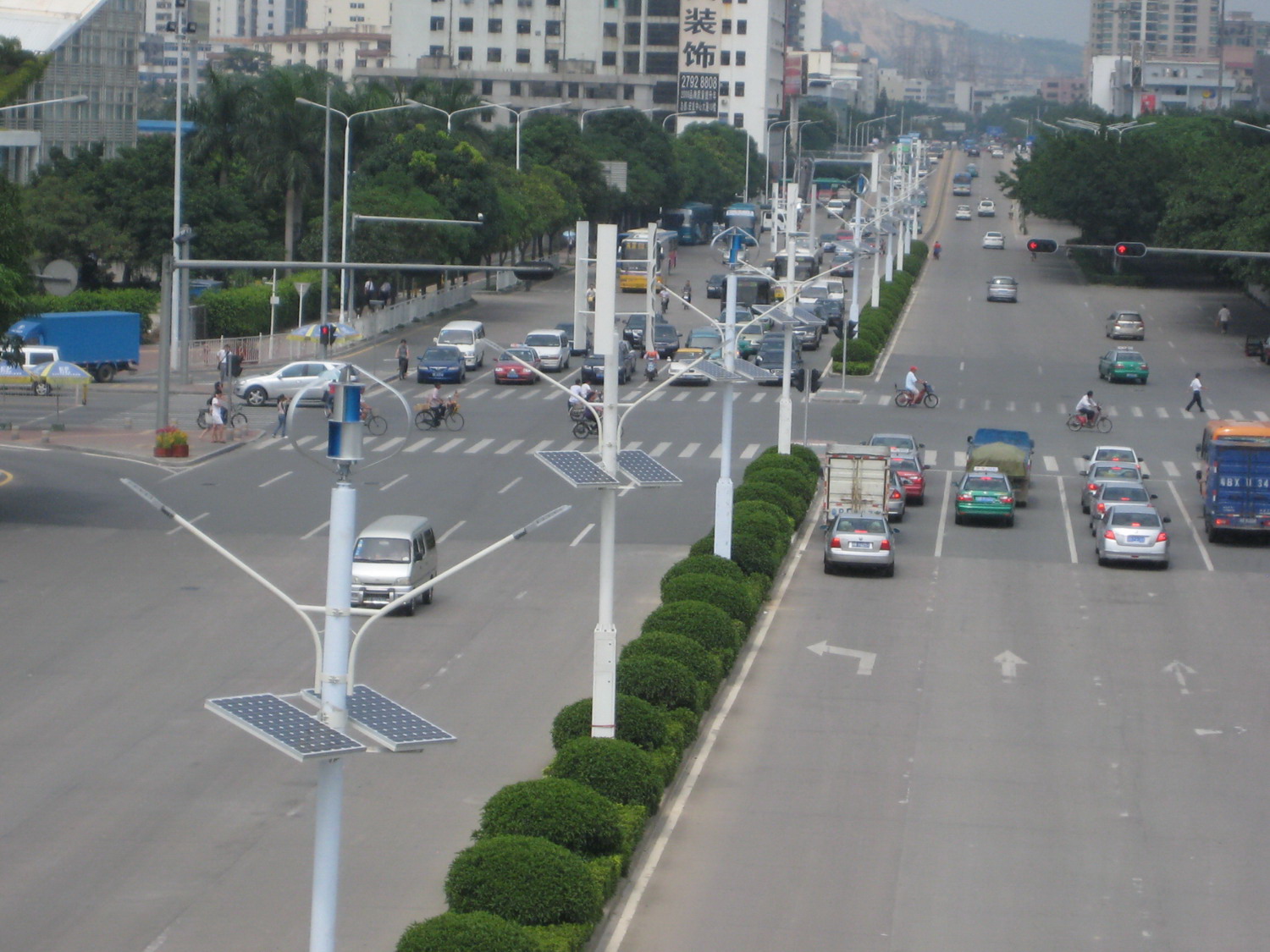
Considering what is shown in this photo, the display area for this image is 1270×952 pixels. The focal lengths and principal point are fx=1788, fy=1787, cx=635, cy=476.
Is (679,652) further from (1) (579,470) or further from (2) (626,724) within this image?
(1) (579,470)

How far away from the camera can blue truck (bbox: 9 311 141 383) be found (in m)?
62.7

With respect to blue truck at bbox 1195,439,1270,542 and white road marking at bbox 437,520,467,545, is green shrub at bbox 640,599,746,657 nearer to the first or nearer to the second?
white road marking at bbox 437,520,467,545

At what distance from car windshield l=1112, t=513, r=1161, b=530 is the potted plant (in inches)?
968

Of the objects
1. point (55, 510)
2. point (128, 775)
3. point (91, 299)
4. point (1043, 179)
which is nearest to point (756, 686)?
point (128, 775)

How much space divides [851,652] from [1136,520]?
1103 centimetres

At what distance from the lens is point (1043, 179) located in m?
113

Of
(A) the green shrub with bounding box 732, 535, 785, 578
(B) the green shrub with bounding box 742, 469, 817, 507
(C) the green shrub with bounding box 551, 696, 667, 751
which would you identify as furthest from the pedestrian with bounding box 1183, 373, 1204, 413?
(C) the green shrub with bounding box 551, 696, 667, 751

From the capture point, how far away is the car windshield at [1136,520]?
124 ft

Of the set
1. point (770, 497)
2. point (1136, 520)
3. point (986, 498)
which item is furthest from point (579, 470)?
point (986, 498)

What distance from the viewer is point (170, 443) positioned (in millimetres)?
48188

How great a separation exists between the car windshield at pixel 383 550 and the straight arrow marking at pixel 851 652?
7.26 m

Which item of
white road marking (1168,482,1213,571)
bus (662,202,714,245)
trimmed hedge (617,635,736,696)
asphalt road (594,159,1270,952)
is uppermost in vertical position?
bus (662,202,714,245)

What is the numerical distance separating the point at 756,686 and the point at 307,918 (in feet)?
36.6

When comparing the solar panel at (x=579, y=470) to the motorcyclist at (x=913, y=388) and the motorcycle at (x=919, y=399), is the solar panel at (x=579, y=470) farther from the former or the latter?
the motorcycle at (x=919, y=399)
